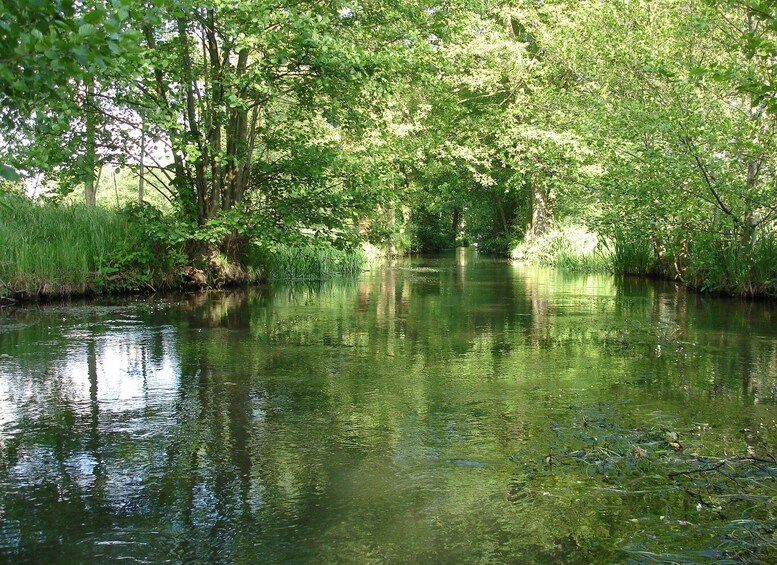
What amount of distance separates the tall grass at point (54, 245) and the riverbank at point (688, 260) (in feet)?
39.7

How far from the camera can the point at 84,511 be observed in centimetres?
374

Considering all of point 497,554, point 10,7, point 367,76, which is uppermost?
point 367,76

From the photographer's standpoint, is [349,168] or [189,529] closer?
[189,529]

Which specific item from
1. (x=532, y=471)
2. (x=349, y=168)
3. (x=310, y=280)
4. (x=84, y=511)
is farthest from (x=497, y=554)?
A: (x=310, y=280)

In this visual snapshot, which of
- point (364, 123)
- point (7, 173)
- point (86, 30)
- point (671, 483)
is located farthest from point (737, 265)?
point (7, 173)

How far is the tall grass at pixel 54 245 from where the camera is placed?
512 inches

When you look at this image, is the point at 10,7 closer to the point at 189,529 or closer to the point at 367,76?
the point at 189,529

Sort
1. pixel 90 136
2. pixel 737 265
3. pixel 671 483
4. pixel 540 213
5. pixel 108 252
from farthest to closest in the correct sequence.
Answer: pixel 540 213 → pixel 108 252 → pixel 737 265 → pixel 90 136 → pixel 671 483

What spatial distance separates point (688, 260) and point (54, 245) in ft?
44.4

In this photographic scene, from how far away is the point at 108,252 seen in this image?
14656 mm

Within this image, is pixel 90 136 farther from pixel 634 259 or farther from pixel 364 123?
pixel 634 259

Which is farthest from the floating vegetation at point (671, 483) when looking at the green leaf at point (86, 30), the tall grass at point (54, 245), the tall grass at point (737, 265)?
the tall grass at point (54, 245)

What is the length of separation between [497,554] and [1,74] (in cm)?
295

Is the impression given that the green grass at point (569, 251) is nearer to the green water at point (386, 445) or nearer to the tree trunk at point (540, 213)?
the tree trunk at point (540, 213)
